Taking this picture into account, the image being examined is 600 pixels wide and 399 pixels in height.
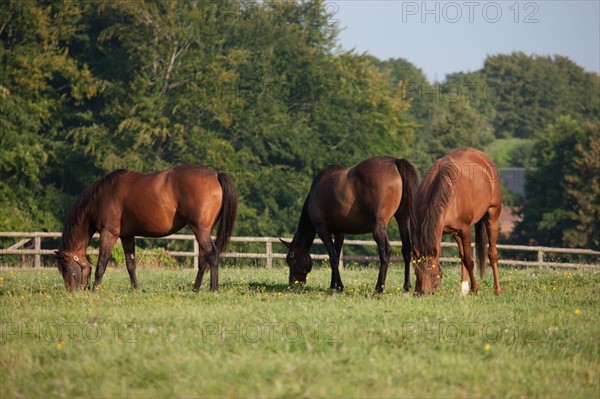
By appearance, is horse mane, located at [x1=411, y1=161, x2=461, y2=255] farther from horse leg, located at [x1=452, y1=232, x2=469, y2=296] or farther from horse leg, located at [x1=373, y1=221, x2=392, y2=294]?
horse leg, located at [x1=452, y1=232, x2=469, y2=296]

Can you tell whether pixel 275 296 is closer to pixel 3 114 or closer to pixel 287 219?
pixel 3 114

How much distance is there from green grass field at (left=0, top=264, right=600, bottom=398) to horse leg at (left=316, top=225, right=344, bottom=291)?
1.37m

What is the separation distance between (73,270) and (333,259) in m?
4.50

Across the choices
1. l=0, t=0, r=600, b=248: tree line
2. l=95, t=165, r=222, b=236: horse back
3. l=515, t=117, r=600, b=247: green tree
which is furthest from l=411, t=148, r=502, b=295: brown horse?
l=515, t=117, r=600, b=247: green tree

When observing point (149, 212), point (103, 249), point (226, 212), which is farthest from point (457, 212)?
point (103, 249)

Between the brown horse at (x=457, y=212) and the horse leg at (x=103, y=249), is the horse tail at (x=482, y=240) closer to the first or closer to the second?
the brown horse at (x=457, y=212)

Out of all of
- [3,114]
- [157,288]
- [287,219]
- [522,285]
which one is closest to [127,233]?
[157,288]

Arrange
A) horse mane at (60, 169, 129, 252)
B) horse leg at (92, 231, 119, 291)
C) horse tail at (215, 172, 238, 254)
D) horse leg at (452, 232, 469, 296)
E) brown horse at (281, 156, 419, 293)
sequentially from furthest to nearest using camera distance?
1. horse mane at (60, 169, 129, 252)
2. horse leg at (92, 231, 119, 291)
3. horse tail at (215, 172, 238, 254)
4. brown horse at (281, 156, 419, 293)
5. horse leg at (452, 232, 469, 296)

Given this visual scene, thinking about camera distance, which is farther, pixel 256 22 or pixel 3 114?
pixel 256 22

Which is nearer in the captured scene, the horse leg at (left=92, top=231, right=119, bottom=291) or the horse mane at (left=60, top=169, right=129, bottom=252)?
the horse leg at (left=92, top=231, right=119, bottom=291)

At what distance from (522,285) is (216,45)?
3249 centimetres

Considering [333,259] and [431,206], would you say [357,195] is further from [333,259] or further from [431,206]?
[431,206]

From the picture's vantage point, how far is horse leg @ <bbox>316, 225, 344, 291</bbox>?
14.6 metres

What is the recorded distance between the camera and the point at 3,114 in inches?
1390
